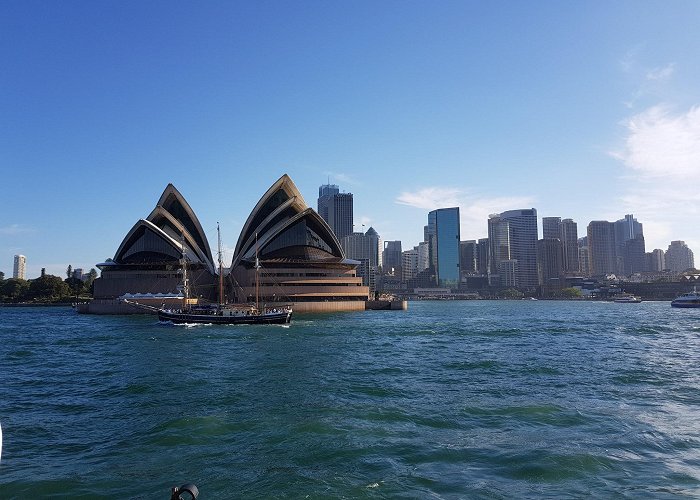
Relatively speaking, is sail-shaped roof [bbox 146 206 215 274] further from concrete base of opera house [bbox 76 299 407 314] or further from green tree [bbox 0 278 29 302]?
green tree [bbox 0 278 29 302]

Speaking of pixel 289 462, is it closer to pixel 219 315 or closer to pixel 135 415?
pixel 135 415

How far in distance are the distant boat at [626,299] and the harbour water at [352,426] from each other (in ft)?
465

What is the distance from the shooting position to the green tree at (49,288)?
104m

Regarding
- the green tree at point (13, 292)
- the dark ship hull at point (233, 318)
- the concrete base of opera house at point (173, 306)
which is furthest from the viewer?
the green tree at point (13, 292)

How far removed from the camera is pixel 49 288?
4109 inches

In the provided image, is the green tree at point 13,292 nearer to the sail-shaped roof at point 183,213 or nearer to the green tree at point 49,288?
the green tree at point 49,288

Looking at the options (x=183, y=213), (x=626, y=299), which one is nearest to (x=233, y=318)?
(x=183, y=213)

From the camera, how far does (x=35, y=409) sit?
1440cm

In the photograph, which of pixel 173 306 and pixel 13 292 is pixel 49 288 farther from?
pixel 173 306

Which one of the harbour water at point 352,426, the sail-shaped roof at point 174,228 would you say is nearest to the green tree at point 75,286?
the sail-shaped roof at point 174,228

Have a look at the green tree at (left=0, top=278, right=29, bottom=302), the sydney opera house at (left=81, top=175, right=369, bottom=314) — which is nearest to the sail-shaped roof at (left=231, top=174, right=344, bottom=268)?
the sydney opera house at (left=81, top=175, right=369, bottom=314)

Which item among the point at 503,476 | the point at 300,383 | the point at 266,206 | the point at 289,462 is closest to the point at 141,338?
the point at 300,383

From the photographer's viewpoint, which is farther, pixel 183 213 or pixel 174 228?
pixel 183 213

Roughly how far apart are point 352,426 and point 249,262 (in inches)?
2579
